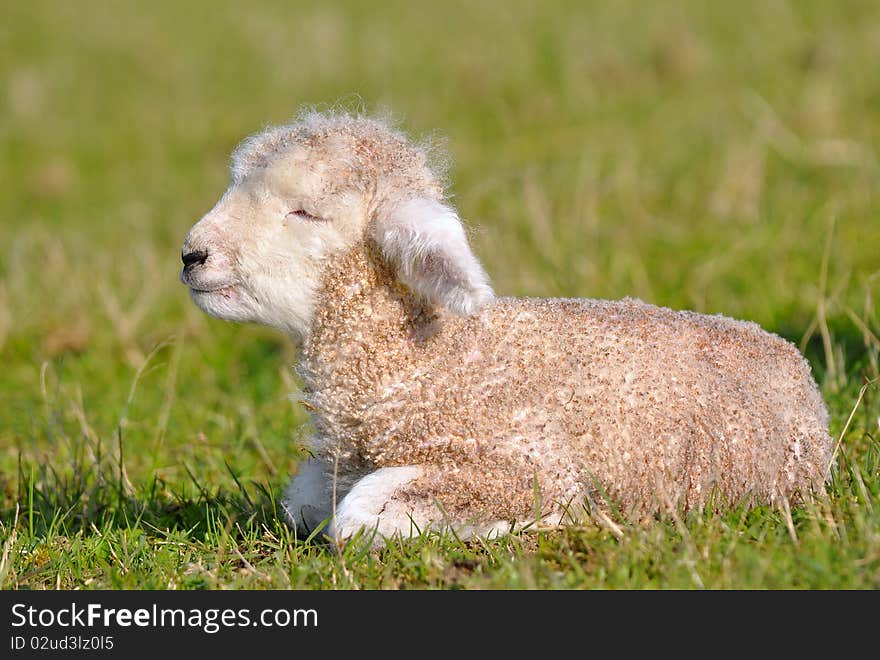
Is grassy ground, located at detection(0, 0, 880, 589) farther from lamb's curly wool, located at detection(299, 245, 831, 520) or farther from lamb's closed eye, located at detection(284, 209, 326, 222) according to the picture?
lamb's closed eye, located at detection(284, 209, 326, 222)

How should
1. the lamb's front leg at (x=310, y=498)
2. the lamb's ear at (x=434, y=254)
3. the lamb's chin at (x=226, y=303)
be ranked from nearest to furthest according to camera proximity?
the lamb's ear at (x=434, y=254), the lamb's chin at (x=226, y=303), the lamb's front leg at (x=310, y=498)

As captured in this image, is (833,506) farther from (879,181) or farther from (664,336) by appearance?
(879,181)

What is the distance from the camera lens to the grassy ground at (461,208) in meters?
3.97

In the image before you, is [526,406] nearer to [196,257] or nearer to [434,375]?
[434,375]

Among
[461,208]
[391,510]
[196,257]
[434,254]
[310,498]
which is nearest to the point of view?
[434,254]

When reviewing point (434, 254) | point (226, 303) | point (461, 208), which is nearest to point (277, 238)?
point (226, 303)

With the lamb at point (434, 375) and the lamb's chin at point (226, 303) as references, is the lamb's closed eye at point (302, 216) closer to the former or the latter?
the lamb at point (434, 375)

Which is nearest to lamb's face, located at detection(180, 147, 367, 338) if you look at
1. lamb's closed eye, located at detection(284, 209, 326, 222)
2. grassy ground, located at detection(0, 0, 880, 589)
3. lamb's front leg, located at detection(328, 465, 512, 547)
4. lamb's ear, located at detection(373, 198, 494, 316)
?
lamb's closed eye, located at detection(284, 209, 326, 222)

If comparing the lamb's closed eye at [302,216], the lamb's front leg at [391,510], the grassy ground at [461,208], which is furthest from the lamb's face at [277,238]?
the grassy ground at [461,208]

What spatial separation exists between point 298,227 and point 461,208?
17.9 ft

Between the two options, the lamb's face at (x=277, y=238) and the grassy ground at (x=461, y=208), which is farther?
the grassy ground at (x=461, y=208)

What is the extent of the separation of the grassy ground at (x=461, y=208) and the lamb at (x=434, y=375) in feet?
0.54

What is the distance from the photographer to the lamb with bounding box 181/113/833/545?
12.7ft

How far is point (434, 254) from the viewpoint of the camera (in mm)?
3660
